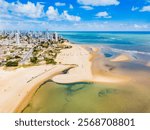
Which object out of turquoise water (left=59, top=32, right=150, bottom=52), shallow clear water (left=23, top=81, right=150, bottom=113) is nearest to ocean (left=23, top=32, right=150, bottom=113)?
shallow clear water (left=23, top=81, right=150, bottom=113)

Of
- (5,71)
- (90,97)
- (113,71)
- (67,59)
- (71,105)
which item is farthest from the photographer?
(67,59)

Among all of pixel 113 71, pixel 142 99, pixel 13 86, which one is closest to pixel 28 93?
pixel 13 86

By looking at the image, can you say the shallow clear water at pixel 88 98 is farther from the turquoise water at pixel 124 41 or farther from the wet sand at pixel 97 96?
the turquoise water at pixel 124 41

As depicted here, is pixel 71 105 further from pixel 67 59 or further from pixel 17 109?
Answer: pixel 67 59

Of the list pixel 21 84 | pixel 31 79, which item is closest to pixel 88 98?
pixel 21 84

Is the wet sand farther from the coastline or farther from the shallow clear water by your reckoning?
the coastline

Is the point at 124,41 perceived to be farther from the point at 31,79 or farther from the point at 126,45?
the point at 31,79

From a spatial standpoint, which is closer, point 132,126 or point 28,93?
point 132,126

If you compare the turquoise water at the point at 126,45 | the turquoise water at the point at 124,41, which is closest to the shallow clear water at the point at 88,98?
the turquoise water at the point at 126,45

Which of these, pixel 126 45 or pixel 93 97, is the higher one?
pixel 126 45
